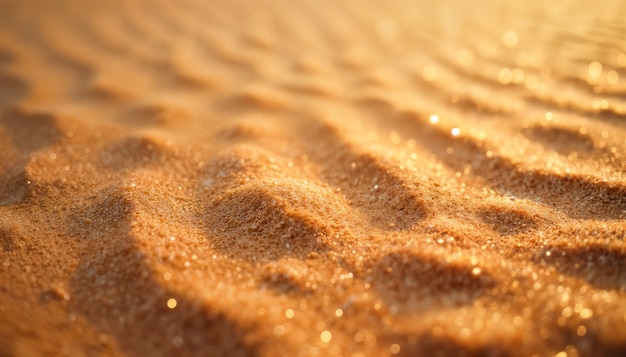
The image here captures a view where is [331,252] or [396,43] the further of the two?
[396,43]

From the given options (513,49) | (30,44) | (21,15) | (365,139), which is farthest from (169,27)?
(513,49)

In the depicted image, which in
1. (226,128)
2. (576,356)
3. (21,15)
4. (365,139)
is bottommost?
(21,15)

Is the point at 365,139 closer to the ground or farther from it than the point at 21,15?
farther from it

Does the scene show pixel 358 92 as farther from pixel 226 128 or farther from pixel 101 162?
pixel 101 162

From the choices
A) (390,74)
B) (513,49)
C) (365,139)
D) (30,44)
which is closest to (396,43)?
(390,74)

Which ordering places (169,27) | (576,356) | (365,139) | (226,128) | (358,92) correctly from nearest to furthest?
(576,356) → (365,139) → (226,128) → (358,92) → (169,27)

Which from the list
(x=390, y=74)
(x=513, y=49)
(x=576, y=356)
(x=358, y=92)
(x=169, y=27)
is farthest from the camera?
(x=169, y=27)
